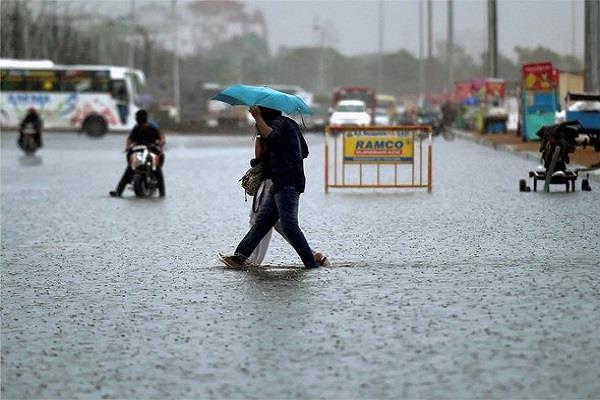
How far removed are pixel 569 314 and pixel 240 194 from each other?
50.6ft

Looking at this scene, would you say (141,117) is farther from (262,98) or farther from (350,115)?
(350,115)

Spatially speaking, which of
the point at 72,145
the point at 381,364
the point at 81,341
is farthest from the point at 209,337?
the point at 72,145

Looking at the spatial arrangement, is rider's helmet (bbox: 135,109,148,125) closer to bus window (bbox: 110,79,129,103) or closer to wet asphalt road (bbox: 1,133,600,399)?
wet asphalt road (bbox: 1,133,600,399)

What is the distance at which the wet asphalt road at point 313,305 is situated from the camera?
311 inches

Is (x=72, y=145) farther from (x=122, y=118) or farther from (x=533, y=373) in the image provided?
(x=533, y=373)

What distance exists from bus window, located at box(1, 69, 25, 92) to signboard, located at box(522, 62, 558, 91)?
98.3 ft

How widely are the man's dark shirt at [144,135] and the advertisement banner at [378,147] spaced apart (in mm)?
3329

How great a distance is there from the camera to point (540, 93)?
1822 inches

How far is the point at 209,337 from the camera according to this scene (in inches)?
368

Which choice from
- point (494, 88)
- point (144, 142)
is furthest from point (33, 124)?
point (494, 88)

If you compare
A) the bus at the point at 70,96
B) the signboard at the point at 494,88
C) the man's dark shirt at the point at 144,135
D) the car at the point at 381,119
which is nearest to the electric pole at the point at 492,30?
the signboard at the point at 494,88

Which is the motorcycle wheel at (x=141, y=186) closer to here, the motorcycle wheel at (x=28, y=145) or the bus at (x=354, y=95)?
the motorcycle wheel at (x=28, y=145)

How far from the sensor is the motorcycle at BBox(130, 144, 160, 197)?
24766mm

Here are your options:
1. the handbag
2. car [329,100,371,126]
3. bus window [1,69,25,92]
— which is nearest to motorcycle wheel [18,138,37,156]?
car [329,100,371,126]
